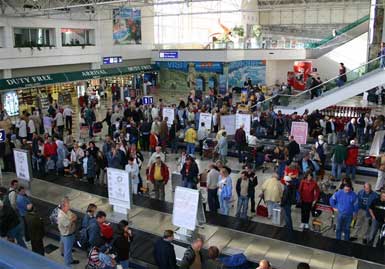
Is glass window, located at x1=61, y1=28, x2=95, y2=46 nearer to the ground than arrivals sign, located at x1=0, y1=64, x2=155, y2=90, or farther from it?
farther from it

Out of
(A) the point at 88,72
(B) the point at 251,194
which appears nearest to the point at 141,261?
(B) the point at 251,194

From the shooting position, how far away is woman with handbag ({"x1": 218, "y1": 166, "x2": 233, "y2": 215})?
32.4ft

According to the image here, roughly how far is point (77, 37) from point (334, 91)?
715 inches

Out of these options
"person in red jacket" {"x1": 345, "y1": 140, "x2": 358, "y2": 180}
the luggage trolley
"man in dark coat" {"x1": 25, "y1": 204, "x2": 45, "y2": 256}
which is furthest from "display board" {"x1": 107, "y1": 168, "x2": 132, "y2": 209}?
"person in red jacket" {"x1": 345, "y1": 140, "x2": 358, "y2": 180}

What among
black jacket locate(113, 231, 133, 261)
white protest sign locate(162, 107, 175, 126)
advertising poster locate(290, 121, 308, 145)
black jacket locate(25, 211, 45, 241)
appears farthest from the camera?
white protest sign locate(162, 107, 175, 126)

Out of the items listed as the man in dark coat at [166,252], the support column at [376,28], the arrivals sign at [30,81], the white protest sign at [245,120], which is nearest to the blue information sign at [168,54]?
the arrivals sign at [30,81]

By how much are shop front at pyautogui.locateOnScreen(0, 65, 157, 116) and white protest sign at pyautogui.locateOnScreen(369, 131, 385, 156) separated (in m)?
19.5

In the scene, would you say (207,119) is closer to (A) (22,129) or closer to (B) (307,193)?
(A) (22,129)

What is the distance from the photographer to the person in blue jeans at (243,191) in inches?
389

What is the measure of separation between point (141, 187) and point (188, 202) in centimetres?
418

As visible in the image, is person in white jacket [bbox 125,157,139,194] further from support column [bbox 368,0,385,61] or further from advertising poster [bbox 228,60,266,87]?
advertising poster [bbox 228,60,266,87]

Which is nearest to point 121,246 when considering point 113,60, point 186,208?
point 186,208

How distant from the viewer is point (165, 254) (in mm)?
6422

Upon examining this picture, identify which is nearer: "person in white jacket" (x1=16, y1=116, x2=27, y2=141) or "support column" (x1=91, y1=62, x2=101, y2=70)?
"person in white jacket" (x1=16, y1=116, x2=27, y2=141)
